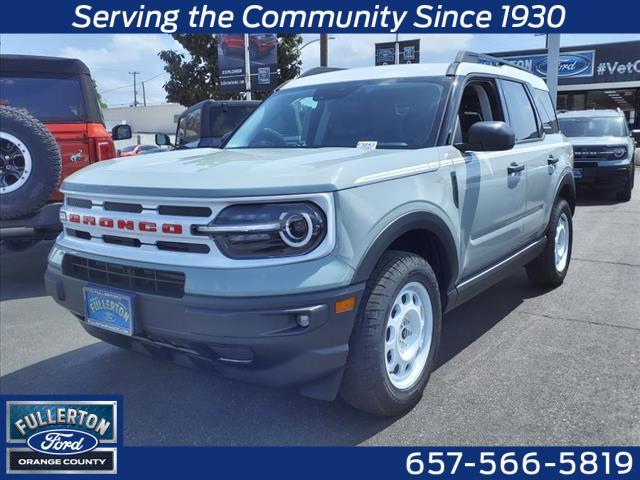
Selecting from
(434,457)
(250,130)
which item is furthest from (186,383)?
(250,130)

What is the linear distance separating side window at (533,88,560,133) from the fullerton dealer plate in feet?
13.3

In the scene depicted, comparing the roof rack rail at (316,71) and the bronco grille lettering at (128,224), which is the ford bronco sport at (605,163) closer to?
the roof rack rail at (316,71)

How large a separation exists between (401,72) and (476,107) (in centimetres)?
62

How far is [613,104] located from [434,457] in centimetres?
3646

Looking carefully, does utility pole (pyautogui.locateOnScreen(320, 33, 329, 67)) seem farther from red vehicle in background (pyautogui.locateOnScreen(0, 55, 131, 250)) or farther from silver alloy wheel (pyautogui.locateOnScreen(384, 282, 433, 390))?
silver alloy wheel (pyautogui.locateOnScreen(384, 282, 433, 390))

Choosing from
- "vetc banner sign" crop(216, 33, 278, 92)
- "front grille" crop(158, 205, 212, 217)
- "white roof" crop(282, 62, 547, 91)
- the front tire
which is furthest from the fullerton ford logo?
"vetc banner sign" crop(216, 33, 278, 92)

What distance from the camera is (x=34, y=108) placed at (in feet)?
20.0

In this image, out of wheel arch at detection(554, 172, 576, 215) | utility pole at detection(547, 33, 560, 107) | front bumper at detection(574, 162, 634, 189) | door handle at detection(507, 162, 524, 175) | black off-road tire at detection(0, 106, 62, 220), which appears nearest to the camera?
door handle at detection(507, 162, 524, 175)

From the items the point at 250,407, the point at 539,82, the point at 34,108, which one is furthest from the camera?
the point at 34,108

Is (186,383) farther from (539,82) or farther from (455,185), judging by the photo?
(539,82)

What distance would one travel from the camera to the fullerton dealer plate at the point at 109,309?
107 inches

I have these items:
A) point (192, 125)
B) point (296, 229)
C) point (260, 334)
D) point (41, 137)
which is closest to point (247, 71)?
point (192, 125)

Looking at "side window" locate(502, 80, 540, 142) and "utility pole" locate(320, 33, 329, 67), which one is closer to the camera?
"side window" locate(502, 80, 540, 142)

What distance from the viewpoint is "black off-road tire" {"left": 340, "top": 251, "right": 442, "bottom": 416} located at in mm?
2715
